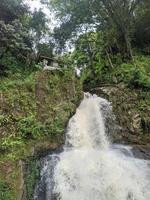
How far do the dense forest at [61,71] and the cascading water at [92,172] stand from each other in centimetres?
46

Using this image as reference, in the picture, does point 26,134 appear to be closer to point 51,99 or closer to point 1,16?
point 51,99

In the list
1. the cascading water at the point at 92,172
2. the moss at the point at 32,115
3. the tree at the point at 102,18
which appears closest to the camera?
the cascading water at the point at 92,172

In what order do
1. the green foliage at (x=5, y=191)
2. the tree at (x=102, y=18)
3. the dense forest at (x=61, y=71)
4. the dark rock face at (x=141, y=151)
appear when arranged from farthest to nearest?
the tree at (x=102, y=18) → the dark rock face at (x=141, y=151) → the dense forest at (x=61, y=71) → the green foliage at (x=5, y=191)

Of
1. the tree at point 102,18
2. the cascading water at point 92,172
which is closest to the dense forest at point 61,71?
the tree at point 102,18

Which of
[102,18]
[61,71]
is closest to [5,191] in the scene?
[61,71]

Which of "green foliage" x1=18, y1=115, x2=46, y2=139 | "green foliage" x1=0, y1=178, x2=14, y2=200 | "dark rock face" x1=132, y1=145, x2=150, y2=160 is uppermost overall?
"green foliage" x1=18, y1=115, x2=46, y2=139

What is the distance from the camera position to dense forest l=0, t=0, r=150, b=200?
33.1ft

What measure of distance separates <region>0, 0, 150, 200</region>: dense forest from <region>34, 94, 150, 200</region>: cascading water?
464mm

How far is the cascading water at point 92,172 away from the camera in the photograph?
30.0 feet

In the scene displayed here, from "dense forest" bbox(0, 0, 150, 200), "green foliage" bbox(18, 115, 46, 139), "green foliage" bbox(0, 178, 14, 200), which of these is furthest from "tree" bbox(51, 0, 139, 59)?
"green foliage" bbox(0, 178, 14, 200)

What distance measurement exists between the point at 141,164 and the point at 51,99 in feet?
12.6

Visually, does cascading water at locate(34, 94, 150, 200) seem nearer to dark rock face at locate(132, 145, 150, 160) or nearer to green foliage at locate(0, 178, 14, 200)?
dark rock face at locate(132, 145, 150, 160)

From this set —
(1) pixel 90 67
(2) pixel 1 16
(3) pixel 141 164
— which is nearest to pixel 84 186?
(3) pixel 141 164

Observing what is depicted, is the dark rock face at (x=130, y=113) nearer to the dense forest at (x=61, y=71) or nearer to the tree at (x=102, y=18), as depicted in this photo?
the dense forest at (x=61, y=71)
